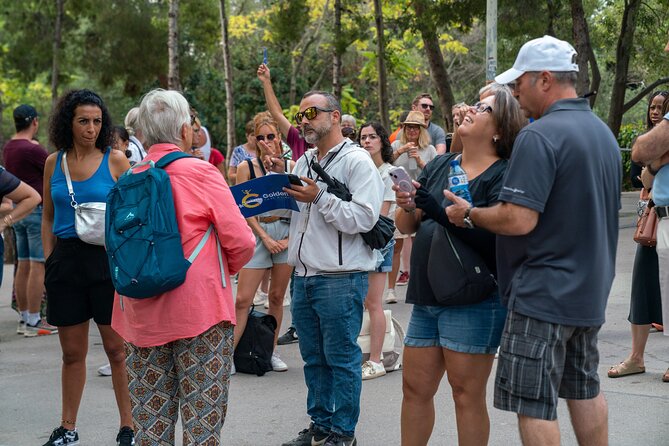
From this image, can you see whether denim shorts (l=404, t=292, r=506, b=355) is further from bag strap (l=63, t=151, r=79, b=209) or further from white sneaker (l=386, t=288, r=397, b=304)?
white sneaker (l=386, t=288, r=397, b=304)

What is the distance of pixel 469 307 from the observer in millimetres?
4332

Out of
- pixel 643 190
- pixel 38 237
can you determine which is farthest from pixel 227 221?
pixel 38 237

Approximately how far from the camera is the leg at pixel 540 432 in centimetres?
388

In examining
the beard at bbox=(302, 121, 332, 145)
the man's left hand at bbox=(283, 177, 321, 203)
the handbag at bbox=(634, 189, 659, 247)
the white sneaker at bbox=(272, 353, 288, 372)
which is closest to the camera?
the man's left hand at bbox=(283, 177, 321, 203)

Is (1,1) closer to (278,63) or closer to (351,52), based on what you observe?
(278,63)

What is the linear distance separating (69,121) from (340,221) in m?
1.78

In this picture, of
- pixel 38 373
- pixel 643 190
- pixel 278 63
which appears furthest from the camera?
pixel 278 63

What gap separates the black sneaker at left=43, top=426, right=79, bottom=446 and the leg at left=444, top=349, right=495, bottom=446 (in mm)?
2520

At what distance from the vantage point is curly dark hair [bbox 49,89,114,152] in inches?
222

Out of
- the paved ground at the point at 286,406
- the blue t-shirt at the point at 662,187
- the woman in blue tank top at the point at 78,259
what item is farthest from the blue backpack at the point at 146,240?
the blue t-shirt at the point at 662,187

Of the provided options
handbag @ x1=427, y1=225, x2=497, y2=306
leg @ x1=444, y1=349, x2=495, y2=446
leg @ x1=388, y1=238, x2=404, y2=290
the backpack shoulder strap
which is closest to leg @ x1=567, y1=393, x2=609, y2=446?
leg @ x1=444, y1=349, x2=495, y2=446

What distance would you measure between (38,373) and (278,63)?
23254 millimetres

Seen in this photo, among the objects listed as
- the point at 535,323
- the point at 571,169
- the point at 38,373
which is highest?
the point at 571,169

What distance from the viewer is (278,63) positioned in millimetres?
30219
